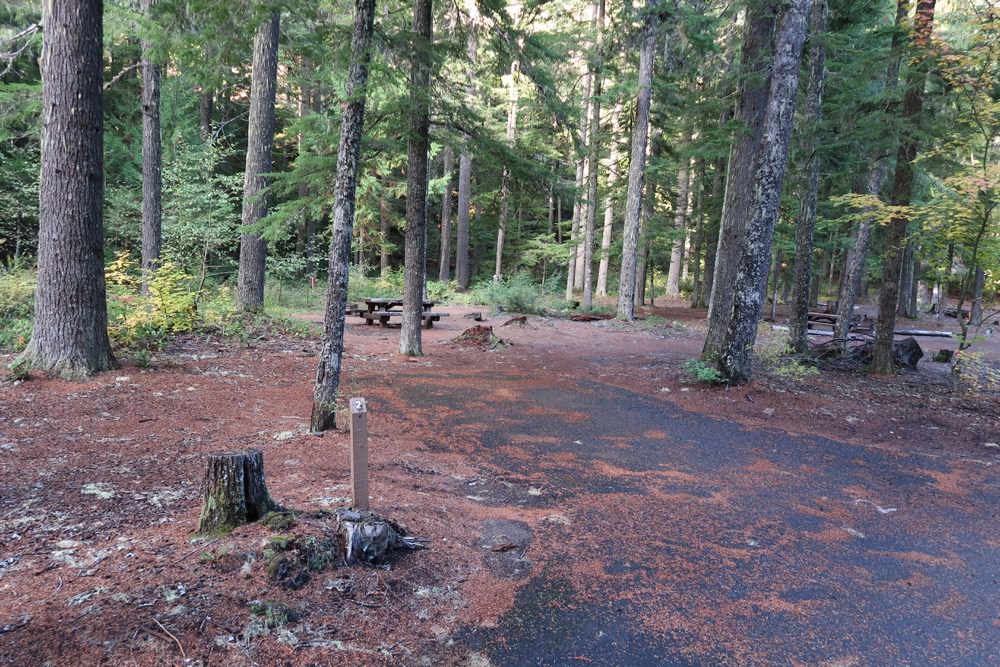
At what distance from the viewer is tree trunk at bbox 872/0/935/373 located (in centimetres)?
824

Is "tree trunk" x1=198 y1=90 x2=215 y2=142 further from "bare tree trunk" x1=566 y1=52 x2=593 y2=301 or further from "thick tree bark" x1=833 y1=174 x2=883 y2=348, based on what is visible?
"thick tree bark" x1=833 y1=174 x2=883 y2=348

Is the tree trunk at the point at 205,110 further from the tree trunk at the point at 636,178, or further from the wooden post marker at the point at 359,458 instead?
the wooden post marker at the point at 359,458

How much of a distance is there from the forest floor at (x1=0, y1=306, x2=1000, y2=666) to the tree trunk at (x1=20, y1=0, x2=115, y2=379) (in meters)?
0.68

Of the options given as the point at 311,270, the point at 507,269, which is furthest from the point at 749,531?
the point at 507,269

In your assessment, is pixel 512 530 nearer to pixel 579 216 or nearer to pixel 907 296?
pixel 579 216

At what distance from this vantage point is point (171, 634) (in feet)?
7.56

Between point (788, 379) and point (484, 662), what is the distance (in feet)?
29.6

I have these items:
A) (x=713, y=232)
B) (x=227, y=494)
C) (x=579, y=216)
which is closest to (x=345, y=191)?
(x=227, y=494)

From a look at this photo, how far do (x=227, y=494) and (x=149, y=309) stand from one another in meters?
8.16

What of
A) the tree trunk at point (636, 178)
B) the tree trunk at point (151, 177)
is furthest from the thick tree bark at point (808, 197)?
the tree trunk at point (151, 177)

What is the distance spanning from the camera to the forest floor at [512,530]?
258 centimetres

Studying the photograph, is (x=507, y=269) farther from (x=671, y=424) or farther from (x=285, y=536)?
(x=285, y=536)

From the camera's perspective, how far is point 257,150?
1198 centimetres

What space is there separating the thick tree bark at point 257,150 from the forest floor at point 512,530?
4.57 metres
